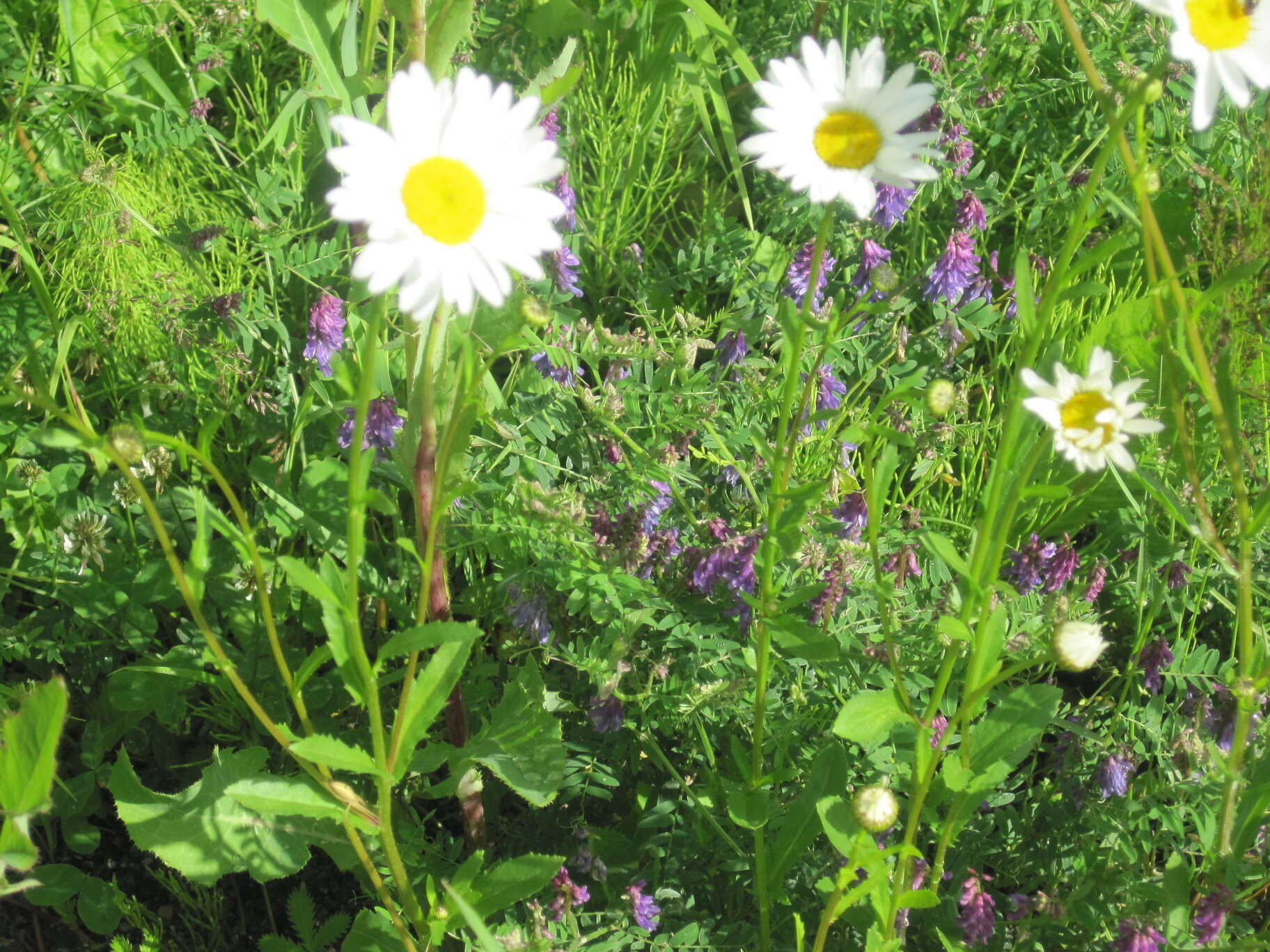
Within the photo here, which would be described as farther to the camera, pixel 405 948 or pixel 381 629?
pixel 381 629

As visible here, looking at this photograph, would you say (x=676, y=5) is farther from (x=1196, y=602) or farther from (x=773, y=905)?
(x=773, y=905)

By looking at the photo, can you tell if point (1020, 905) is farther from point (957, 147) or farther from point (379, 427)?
point (957, 147)

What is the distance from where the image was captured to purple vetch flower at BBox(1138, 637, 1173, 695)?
5.05 ft

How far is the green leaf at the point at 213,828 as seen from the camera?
134 centimetres

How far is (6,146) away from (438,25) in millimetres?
1124

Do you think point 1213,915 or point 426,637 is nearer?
point 426,637

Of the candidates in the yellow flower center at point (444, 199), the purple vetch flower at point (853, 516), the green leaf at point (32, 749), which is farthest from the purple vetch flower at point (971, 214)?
the green leaf at point (32, 749)

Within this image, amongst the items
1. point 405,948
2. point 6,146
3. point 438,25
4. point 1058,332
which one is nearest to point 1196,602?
point 1058,332

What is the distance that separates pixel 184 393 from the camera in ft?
5.94

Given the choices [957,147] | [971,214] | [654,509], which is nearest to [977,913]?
[654,509]

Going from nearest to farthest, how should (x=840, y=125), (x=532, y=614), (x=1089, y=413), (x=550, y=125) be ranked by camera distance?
1. (x=1089, y=413)
2. (x=840, y=125)
3. (x=532, y=614)
4. (x=550, y=125)

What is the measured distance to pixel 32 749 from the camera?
3.33 feet

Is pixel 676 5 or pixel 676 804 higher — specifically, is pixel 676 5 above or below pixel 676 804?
above

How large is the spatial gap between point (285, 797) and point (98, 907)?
621mm
